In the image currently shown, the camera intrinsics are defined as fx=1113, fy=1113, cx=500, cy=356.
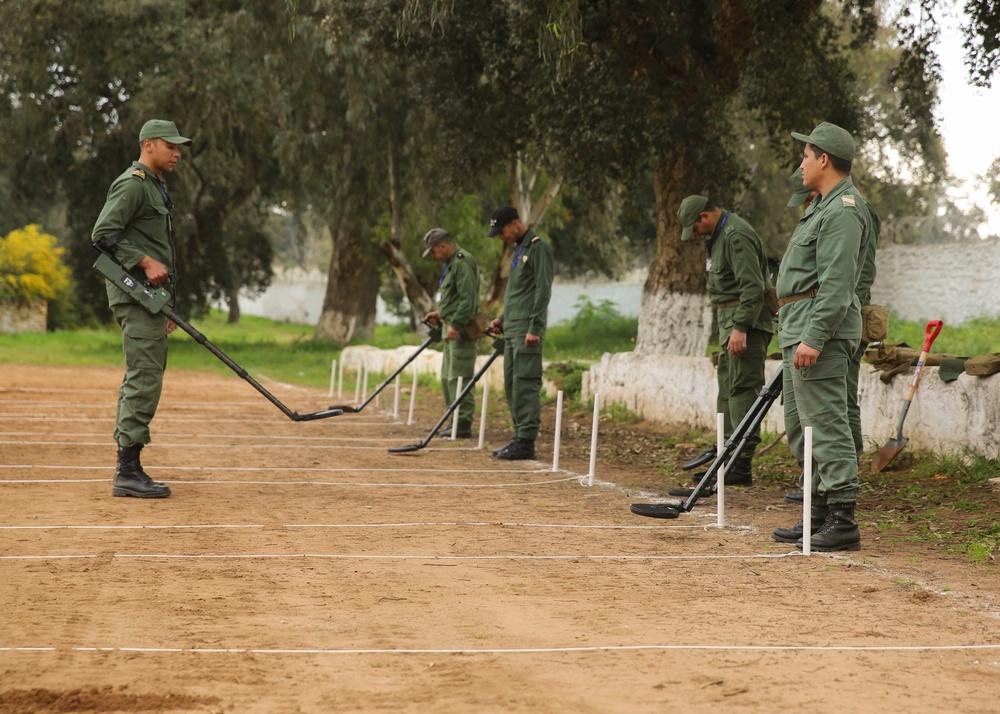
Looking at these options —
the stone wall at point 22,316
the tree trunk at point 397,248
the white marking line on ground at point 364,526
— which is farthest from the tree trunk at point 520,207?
the stone wall at point 22,316

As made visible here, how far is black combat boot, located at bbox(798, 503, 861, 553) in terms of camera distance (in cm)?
538

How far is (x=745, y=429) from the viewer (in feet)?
20.3

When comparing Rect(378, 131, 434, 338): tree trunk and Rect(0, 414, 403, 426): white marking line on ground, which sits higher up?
Rect(378, 131, 434, 338): tree trunk

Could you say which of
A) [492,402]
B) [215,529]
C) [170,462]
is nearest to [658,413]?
[492,402]

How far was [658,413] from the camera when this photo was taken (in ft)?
36.7

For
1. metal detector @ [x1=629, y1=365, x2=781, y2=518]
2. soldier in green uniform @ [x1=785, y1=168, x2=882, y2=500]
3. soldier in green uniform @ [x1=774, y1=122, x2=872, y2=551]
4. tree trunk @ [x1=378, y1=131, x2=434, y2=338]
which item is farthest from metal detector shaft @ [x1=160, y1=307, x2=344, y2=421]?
tree trunk @ [x1=378, y1=131, x2=434, y2=338]

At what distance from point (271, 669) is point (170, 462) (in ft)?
17.9

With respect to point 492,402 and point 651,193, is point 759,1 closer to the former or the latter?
point 492,402

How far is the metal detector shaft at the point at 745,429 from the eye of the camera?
5.98 m

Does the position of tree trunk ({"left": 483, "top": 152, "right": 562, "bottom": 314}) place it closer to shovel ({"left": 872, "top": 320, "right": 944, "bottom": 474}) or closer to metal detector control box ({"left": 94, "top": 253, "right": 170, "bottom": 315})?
shovel ({"left": 872, "top": 320, "right": 944, "bottom": 474})

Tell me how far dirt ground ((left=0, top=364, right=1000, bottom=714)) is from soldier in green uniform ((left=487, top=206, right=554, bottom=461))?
1259 millimetres

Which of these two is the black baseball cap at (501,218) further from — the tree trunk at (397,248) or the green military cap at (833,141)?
the tree trunk at (397,248)

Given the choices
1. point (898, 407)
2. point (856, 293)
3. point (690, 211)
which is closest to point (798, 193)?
point (856, 293)

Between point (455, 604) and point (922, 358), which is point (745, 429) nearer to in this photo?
point (922, 358)
